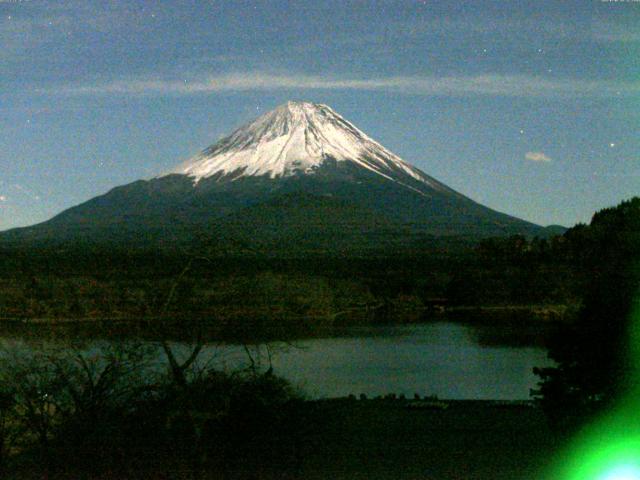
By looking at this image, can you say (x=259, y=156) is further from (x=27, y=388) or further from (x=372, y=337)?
(x=27, y=388)

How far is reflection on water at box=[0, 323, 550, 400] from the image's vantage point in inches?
598

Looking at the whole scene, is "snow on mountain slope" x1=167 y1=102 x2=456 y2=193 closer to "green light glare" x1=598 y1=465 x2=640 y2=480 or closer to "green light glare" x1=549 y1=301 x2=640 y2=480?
"green light glare" x1=549 y1=301 x2=640 y2=480

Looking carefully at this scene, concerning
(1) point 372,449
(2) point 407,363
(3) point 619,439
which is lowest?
(2) point 407,363

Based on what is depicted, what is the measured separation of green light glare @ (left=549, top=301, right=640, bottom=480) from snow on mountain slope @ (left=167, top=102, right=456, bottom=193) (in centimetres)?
7462

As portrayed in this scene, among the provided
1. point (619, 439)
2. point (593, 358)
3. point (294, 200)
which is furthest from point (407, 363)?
point (294, 200)

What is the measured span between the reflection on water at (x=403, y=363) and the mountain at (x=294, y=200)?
21.7 metres

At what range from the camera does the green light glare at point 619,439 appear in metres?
6.86

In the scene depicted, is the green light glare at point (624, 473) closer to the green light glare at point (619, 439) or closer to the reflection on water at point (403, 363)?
the green light glare at point (619, 439)

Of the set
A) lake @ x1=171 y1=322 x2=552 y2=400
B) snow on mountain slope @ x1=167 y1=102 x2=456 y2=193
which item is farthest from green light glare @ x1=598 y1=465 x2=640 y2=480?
snow on mountain slope @ x1=167 y1=102 x2=456 y2=193

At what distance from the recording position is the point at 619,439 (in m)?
6.95

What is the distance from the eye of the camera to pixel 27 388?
7.71 meters

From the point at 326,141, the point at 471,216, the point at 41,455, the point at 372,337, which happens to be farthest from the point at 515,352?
the point at 326,141

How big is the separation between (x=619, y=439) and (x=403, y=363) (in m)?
13.3

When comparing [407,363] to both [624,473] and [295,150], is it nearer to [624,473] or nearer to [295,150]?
[624,473]
